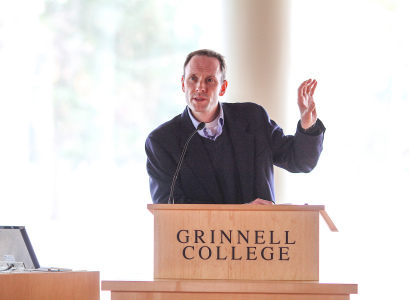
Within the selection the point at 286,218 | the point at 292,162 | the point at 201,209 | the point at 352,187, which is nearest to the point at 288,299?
the point at 286,218

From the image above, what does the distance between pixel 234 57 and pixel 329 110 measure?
23.7 inches

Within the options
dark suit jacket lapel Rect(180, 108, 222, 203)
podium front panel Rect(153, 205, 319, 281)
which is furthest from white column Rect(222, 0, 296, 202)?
podium front panel Rect(153, 205, 319, 281)

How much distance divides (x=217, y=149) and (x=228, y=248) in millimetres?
773

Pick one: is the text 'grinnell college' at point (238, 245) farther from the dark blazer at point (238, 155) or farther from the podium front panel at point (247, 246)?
the dark blazer at point (238, 155)

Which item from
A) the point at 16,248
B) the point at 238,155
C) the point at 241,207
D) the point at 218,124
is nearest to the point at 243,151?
the point at 238,155

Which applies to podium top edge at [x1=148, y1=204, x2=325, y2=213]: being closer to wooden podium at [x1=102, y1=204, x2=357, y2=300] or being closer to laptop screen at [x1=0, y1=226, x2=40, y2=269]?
wooden podium at [x1=102, y1=204, x2=357, y2=300]

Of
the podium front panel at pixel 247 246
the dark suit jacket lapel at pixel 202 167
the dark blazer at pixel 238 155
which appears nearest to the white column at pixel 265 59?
the dark blazer at pixel 238 155

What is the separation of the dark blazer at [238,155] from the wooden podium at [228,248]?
1.57ft

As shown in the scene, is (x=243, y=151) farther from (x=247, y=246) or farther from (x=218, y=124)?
(x=247, y=246)

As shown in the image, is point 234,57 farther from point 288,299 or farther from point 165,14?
point 288,299

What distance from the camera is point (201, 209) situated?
2084 millimetres

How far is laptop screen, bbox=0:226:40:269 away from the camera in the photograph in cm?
240

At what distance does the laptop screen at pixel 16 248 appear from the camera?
2402mm

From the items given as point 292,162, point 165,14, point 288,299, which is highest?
point 165,14
